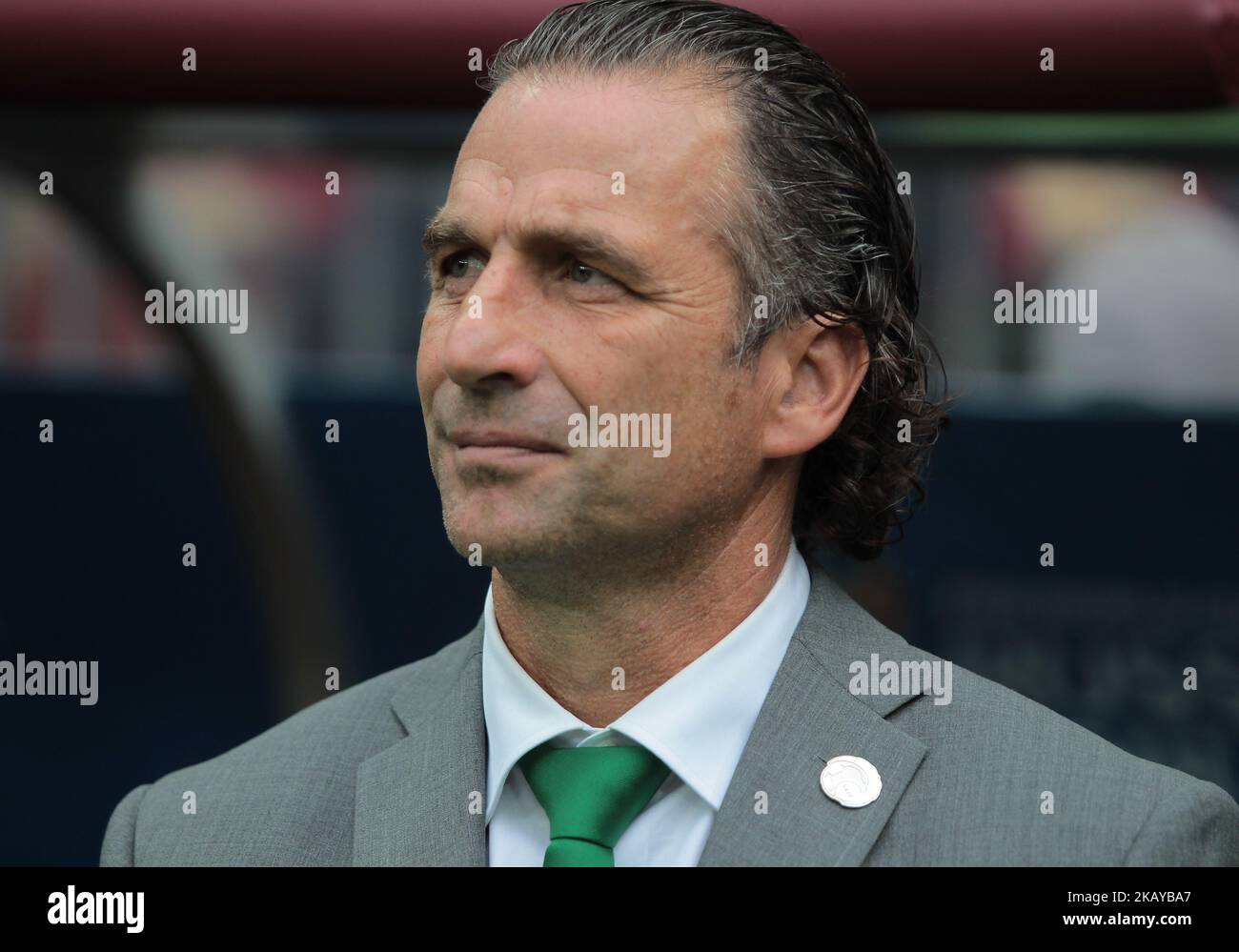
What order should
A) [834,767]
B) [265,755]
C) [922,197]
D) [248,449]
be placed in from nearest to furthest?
1. [834,767]
2. [265,755]
3. [248,449]
4. [922,197]

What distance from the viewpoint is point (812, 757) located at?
256 cm

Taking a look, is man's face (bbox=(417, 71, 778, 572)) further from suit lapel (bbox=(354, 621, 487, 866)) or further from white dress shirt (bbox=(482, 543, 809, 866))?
suit lapel (bbox=(354, 621, 487, 866))

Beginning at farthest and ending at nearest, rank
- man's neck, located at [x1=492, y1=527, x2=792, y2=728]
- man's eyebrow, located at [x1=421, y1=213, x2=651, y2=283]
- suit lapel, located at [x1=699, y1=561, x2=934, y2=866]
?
man's neck, located at [x1=492, y1=527, x2=792, y2=728] < man's eyebrow, located at [x1=421, y1=213, x2=651, y2=283] < suit lapel, located at [x1=699, y1=561, x2=934, y2=866]

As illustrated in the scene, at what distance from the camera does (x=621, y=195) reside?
260 cm

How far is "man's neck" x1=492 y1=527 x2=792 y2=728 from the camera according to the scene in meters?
2.71

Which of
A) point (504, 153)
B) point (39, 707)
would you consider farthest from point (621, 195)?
point (39, 707)

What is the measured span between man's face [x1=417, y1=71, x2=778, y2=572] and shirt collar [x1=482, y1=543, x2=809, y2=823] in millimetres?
210

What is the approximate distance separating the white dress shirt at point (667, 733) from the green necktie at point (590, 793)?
0.08 feet

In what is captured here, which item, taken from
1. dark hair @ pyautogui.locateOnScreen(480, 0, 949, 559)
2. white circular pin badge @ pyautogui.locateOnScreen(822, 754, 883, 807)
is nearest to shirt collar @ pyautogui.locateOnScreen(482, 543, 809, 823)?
white circular pin badge @ pyautogui.locateOnScreen(822, 754, 883, 807)

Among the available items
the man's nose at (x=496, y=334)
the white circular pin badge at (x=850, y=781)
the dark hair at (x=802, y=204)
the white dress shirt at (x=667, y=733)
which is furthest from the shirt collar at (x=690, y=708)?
the man's nose at (x=496, y=334)

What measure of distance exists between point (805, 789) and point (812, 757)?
6 centimetres
